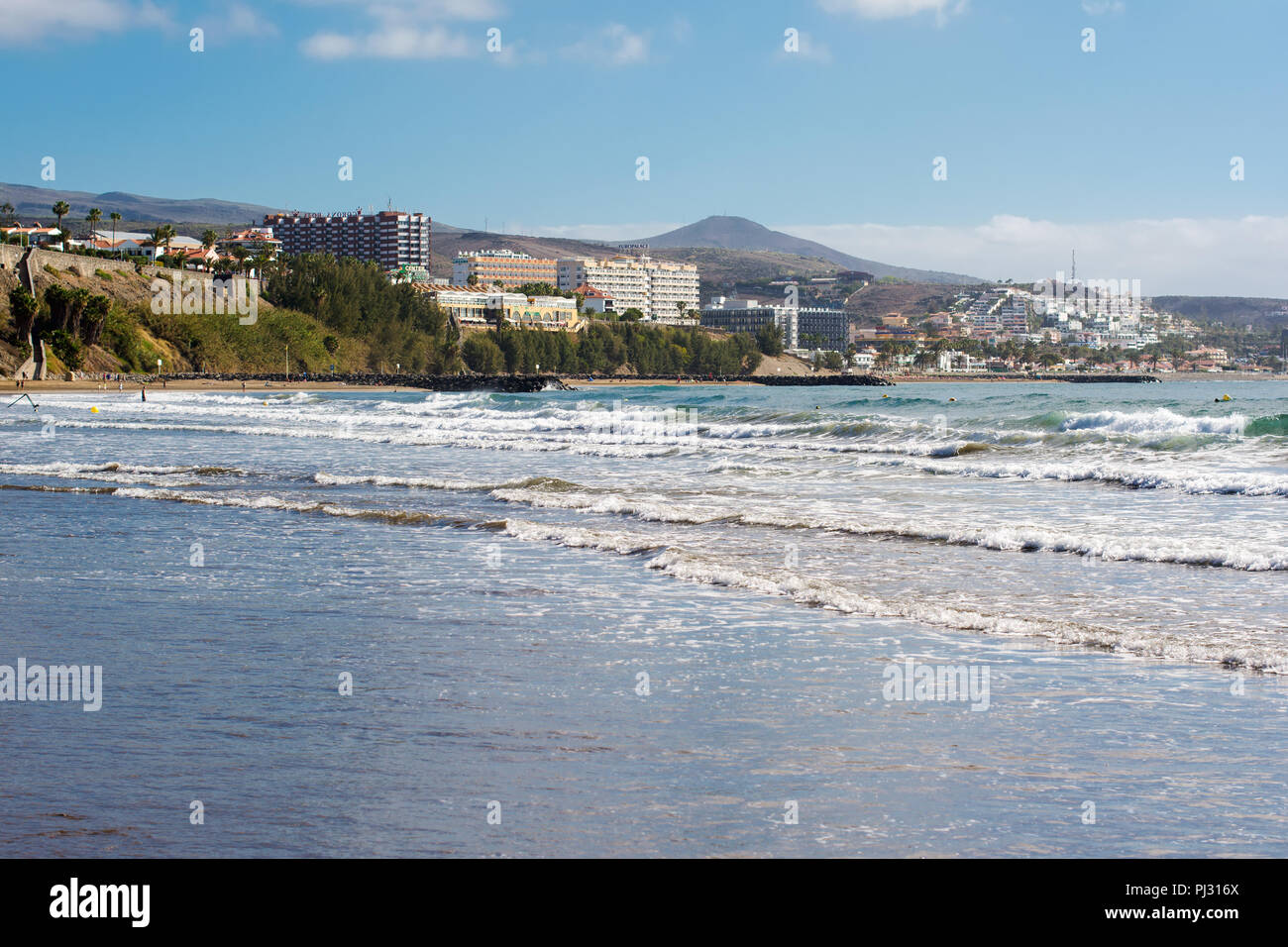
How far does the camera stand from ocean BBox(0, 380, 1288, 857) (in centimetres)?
448

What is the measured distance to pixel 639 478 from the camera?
20625 millimetres

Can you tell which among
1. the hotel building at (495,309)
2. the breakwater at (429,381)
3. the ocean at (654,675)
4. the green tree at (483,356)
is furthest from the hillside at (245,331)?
the ocean at (654,675)

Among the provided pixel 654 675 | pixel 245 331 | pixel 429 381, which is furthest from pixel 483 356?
pixel 654 675

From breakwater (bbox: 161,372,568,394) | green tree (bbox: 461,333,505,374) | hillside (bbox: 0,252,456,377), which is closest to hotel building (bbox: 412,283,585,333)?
green tree (bbox: 461,333,505,374)

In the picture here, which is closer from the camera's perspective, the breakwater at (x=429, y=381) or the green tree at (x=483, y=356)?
the breakwater at (x=429, y=381)

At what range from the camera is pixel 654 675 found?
683 centimetres

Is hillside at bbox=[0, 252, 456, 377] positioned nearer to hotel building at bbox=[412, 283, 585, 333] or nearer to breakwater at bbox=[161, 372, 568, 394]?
breakwater at bbox=[161, 372, 568, 394]

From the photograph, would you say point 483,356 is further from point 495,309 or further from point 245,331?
point 245,331

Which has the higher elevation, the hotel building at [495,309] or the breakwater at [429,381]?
the hotel building at [495,309]

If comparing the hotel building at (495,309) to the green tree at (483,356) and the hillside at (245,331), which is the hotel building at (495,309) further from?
the hillside at (245,331)

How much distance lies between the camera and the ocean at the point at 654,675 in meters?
4.48

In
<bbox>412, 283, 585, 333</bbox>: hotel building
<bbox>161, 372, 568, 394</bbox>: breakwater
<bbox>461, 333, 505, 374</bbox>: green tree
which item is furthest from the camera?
<bbox>412, 283, 585, 333</bbox>: hotel building

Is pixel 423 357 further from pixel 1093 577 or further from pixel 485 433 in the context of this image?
pixel 1093 577
